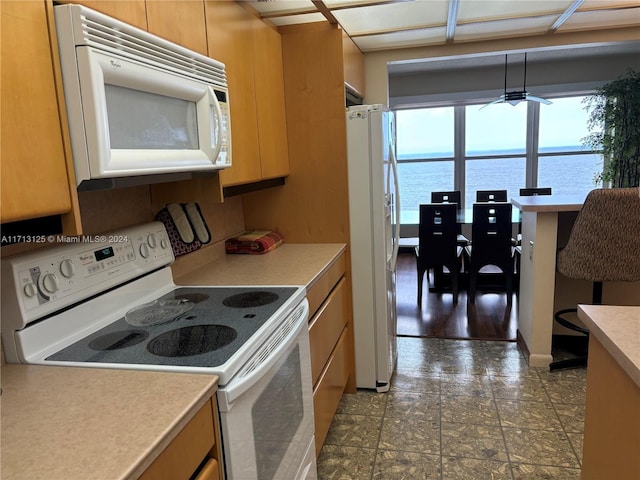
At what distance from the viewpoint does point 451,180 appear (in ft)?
22.6

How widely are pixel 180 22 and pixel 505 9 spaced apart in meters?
2.02

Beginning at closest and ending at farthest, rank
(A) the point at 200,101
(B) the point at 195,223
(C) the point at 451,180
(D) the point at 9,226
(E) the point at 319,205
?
1. (D) the point at 9,226
2. (A) the point at 200,101
3. (B) the point at 195,223
4. (E) the point at 319,205
5. (C) the point at 451,180

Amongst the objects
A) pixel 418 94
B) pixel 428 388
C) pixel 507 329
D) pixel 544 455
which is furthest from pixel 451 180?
pixel 544 455

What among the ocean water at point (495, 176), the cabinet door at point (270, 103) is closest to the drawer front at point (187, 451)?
the cabinet door at point (270, 103)

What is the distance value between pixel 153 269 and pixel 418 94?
552 cm

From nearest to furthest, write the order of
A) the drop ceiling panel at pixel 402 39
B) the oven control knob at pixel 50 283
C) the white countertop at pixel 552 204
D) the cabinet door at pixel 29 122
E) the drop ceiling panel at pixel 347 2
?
the cabinet door at pixel 29 122 → the oven control knob at pixel 50 283 → the drop ceiling panel at pixel 347 2 → the white countertop at pixel 552 204 → the drop ceiling panel at pixel 402 39

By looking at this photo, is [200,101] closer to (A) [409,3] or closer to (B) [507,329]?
(A) [409,3]

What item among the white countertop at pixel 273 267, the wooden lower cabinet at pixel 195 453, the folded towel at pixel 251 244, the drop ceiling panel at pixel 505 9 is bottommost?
the wooden lower cabinet at pixel 195 453

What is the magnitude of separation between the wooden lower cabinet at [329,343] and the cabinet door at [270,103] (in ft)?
2.04

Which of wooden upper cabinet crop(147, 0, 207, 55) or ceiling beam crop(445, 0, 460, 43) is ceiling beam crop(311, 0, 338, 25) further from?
wooden upper cabinet crop(147, 0, 207, 55)

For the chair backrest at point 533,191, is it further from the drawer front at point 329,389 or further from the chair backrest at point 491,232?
the drawer front at point 329,389

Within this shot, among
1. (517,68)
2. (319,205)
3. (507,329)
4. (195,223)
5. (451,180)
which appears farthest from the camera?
(451,180)

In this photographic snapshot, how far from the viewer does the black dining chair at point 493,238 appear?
13.5 feet

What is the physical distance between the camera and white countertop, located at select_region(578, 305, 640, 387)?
3.38ft
